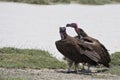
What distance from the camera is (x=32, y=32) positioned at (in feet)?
72.9

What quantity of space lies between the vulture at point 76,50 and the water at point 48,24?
3.14 m

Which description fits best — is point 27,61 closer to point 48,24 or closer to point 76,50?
point 76,50

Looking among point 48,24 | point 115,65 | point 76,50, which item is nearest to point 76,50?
point 76,50

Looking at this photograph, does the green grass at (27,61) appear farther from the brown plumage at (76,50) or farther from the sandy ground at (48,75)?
the brown plumage at (76,50)

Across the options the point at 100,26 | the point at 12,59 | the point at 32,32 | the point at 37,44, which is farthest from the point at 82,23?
the point at 12,59

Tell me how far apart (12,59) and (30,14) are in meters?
10.8

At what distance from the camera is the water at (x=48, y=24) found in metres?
20.5

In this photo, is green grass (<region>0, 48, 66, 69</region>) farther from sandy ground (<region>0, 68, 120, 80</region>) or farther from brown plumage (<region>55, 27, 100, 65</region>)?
brown plumage (<region>55, 27, 100, 65</region>)

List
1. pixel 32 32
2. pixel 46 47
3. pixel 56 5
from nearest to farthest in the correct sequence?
pixel 46 47, pixel 32 32, pixel 56 5

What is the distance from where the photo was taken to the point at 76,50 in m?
14.7

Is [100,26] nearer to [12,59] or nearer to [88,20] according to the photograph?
[88,20]

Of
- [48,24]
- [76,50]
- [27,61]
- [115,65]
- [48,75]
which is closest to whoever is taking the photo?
[48,75]

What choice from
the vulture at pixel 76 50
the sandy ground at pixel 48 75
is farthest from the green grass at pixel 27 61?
the vulture at pixel 76 50

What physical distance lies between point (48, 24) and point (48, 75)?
35.0 feet
